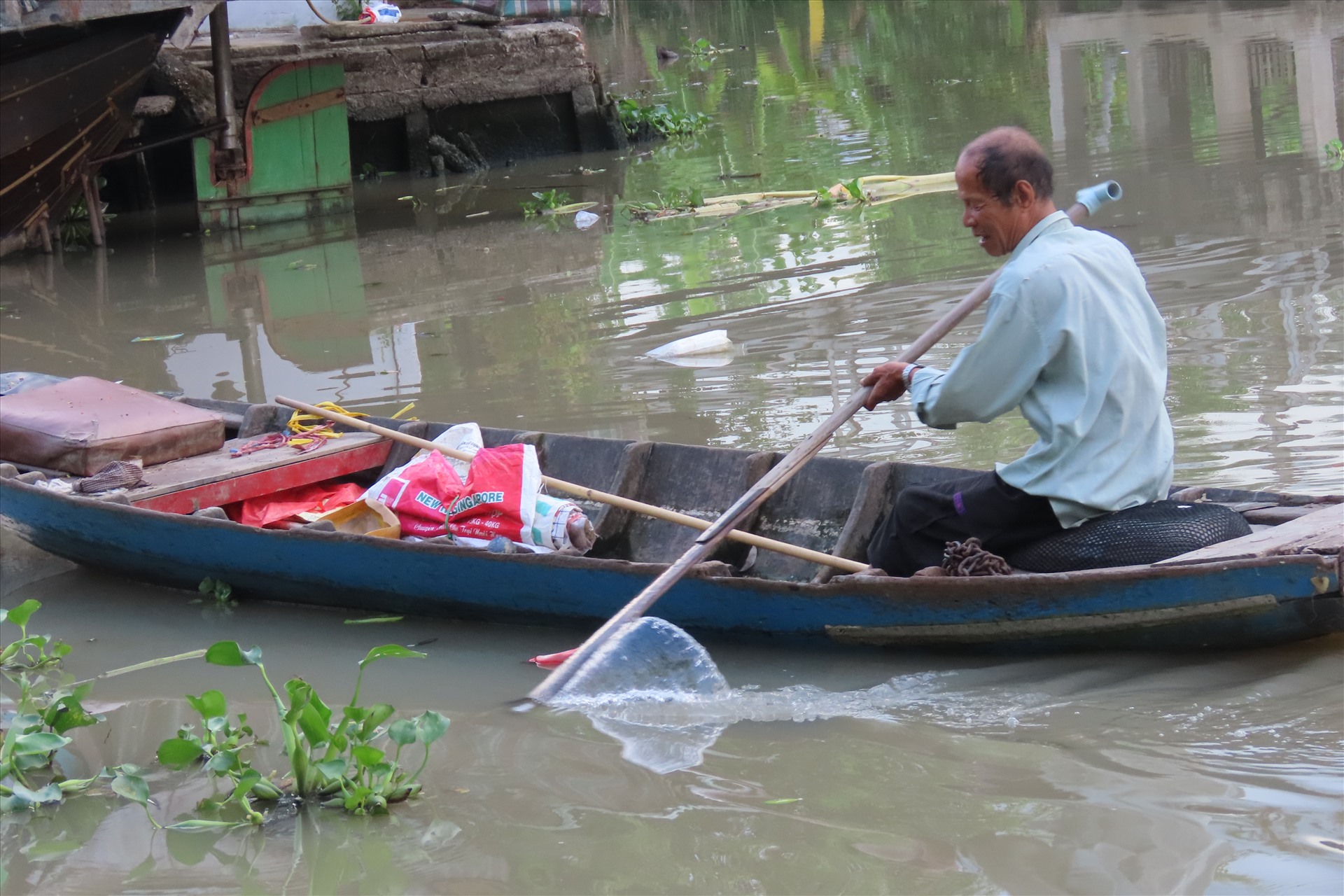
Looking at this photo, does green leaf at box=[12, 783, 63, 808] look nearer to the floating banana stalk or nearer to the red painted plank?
the red painted plank

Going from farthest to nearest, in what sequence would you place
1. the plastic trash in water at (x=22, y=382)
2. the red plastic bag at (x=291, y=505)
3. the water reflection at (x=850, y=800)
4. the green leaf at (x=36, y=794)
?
the plastic trash in water at (x=22, y=382) → the red plastic bag at (x=291, y=505) → the green leaf at (x=36, y=794) → the water reflection at (x=850, y=800)

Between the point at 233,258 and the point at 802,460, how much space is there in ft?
24.3

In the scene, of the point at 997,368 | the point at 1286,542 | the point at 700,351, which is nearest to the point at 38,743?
the point at 997,368

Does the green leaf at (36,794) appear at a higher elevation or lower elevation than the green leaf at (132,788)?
lower

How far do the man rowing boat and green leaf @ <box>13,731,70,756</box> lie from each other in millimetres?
2137

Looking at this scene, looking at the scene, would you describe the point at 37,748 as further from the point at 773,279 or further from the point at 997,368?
the point at 773,279

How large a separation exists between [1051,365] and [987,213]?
39 centimetres

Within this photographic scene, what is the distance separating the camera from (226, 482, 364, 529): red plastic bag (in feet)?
16.2

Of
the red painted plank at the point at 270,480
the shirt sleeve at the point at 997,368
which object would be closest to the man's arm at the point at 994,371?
the shirt sleeve at the point at 997,368

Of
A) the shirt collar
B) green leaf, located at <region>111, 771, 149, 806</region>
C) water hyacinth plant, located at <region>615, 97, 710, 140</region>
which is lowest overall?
green leaf, located at <region>111, 771, 149, 806</region>

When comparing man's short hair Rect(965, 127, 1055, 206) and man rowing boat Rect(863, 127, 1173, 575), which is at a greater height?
man's short hair Rect(965, 127, 1055, 206)

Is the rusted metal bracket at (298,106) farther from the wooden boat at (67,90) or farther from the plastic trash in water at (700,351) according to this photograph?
the plastic trash in water at (700,351)

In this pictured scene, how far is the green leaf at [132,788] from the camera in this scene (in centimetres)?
305

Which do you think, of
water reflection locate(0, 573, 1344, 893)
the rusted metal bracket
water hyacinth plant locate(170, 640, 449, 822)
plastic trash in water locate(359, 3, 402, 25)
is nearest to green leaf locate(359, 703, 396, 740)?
water hyacinth plant locate(170, 640, 449, 822)
